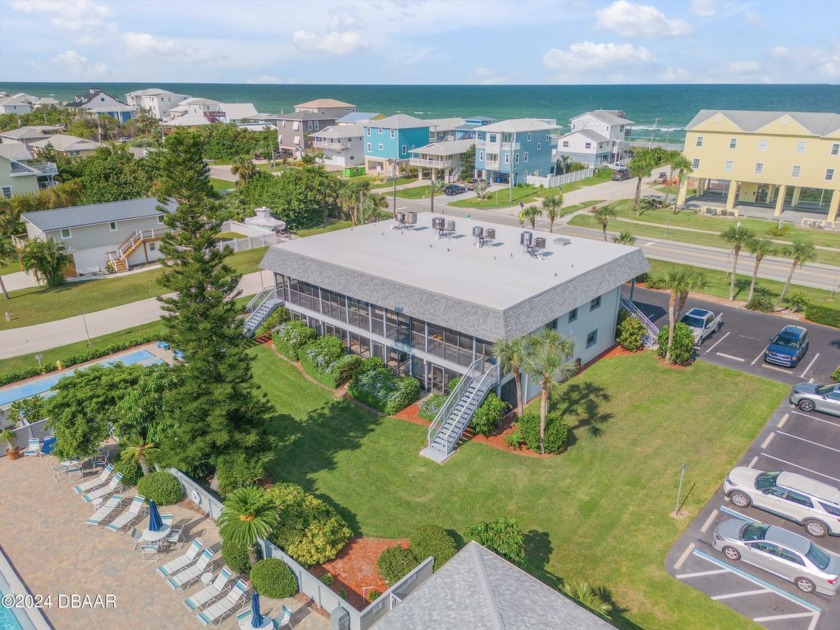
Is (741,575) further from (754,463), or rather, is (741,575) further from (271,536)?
(271,536)

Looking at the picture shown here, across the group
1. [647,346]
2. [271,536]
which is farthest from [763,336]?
[271,536]

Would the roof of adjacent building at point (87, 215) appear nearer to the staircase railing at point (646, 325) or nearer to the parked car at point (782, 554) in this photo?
the staircase railing at point (646, 325)

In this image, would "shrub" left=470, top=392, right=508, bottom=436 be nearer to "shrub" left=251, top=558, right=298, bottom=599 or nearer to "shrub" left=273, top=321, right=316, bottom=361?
"shrub" left=251, top=558, right=298, bottom=599

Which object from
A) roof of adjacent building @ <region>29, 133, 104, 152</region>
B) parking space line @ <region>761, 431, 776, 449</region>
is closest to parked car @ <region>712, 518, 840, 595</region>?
parking space line @ <region>761, 431, 776, 449</region>

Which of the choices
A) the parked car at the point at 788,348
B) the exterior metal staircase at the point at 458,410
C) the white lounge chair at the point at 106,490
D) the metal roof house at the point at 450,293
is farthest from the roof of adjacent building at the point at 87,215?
the parked car at the point at 788,348

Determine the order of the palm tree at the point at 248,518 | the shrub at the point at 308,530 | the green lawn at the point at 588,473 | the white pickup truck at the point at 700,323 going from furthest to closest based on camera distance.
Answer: the white pickup truck at the point at 700,323 < the shrub at the point at 308,530 < the green lawn at the point at 588,473 < the palm tree at the point at 248,518

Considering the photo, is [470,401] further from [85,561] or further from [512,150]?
[512,150]
